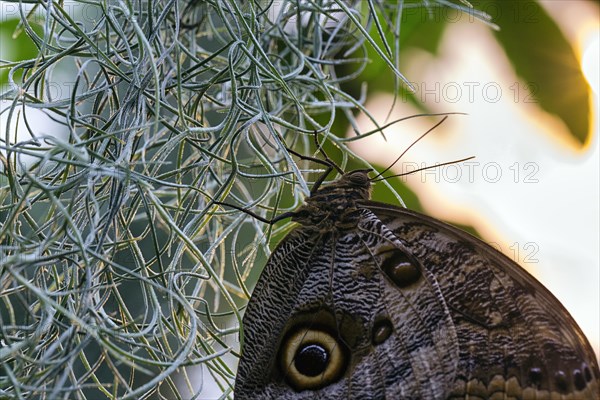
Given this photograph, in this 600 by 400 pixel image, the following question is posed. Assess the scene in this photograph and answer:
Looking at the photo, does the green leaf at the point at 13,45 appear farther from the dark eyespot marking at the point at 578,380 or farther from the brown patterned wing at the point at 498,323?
the dark eyespot marking at the point at 578,380

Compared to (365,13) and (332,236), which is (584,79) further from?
(332,236)

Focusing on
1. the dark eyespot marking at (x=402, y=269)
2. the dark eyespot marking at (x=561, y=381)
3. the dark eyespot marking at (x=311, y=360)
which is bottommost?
the dark eyespot marking at (x=561, y=381)

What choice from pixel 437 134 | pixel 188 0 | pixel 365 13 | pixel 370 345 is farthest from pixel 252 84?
pixel 437 134

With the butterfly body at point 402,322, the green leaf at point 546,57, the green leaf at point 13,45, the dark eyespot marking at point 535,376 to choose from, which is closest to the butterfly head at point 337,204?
the butterfly body at point 402,322

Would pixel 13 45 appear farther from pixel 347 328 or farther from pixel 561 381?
pixel 561 381

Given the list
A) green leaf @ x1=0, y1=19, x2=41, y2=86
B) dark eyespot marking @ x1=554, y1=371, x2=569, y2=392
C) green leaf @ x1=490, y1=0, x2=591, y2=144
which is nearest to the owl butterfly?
dark eyespot marking @ x1=554, y1=371, x2=569, y2=392

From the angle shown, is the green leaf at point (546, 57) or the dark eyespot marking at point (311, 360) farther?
the green leaf at point (546, 57)

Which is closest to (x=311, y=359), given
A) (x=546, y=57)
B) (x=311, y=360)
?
(x=311, y=360)
